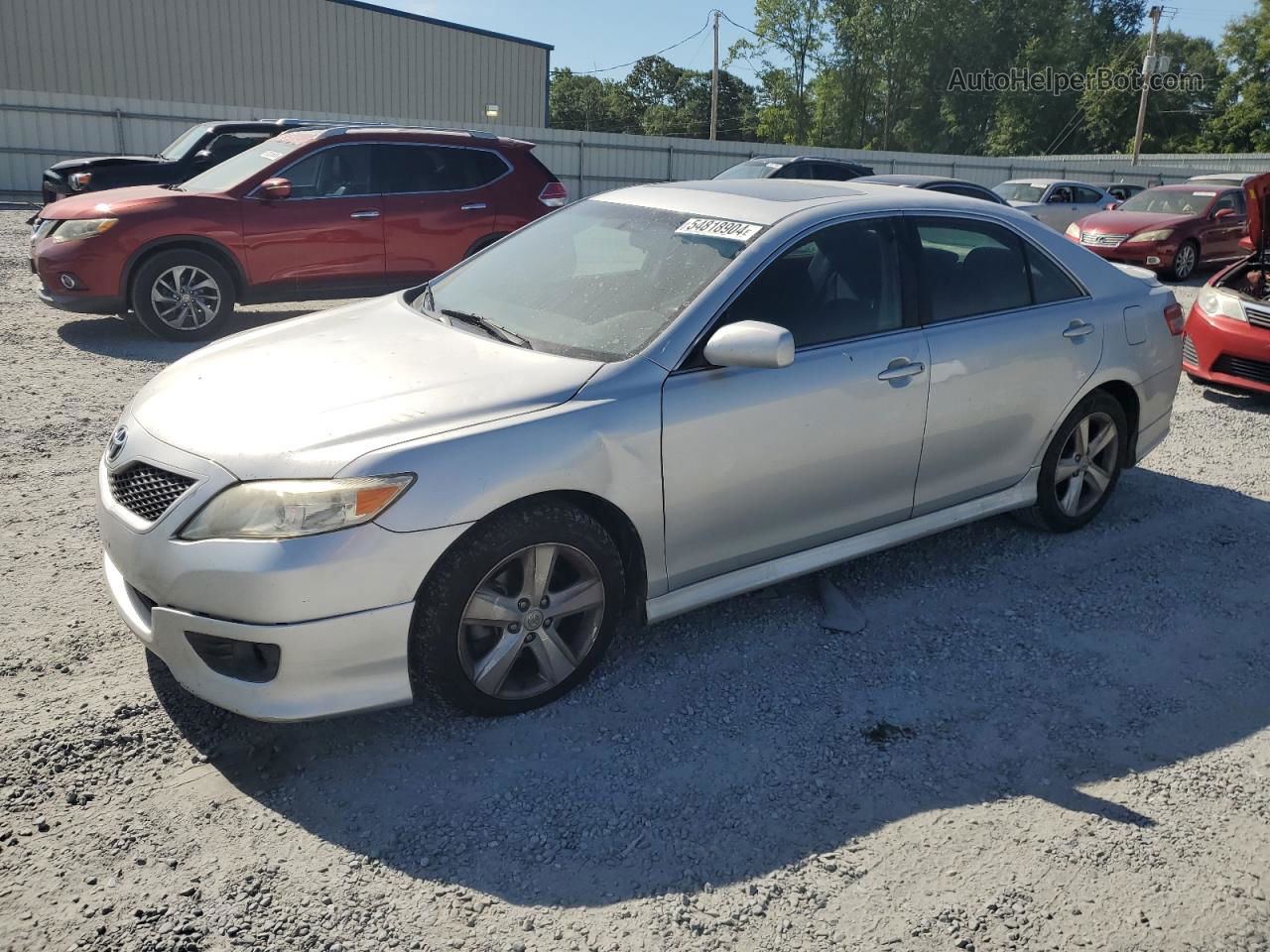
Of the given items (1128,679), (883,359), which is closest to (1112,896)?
(1128,679)

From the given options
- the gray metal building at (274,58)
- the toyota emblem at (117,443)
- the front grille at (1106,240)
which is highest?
the gray metal building at (274,58)

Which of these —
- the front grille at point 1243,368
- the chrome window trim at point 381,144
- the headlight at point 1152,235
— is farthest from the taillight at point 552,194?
the headlight at point 1152,235

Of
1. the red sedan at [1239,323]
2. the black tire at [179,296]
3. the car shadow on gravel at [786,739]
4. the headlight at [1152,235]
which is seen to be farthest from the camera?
the headlight at [1152,235]

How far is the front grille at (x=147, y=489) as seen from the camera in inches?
123

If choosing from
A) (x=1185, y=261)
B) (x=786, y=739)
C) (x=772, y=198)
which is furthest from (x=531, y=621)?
(x=1185, y=261)

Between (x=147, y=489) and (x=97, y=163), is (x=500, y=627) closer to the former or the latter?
(x=147, y=489)

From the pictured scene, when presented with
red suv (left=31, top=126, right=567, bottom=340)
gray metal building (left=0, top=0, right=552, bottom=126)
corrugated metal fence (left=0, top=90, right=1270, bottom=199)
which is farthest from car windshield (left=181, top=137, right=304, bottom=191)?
gray metal building (left=0, top=0, right=552, bottom=126)

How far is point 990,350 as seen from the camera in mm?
4418

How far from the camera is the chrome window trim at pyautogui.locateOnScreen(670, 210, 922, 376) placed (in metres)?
3.60

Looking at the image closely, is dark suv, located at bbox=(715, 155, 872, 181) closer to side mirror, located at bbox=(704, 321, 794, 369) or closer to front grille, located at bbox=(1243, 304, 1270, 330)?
front grille, located at bbox=(1243, 304, 1270, 330)

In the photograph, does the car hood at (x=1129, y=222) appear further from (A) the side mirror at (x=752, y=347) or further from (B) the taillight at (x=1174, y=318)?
(A) the side mirror at (x=752, y=347)

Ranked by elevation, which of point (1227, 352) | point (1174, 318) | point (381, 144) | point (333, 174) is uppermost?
point (381, 144)

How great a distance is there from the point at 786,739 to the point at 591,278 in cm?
189

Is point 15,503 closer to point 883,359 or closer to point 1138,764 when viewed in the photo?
point 883,359
